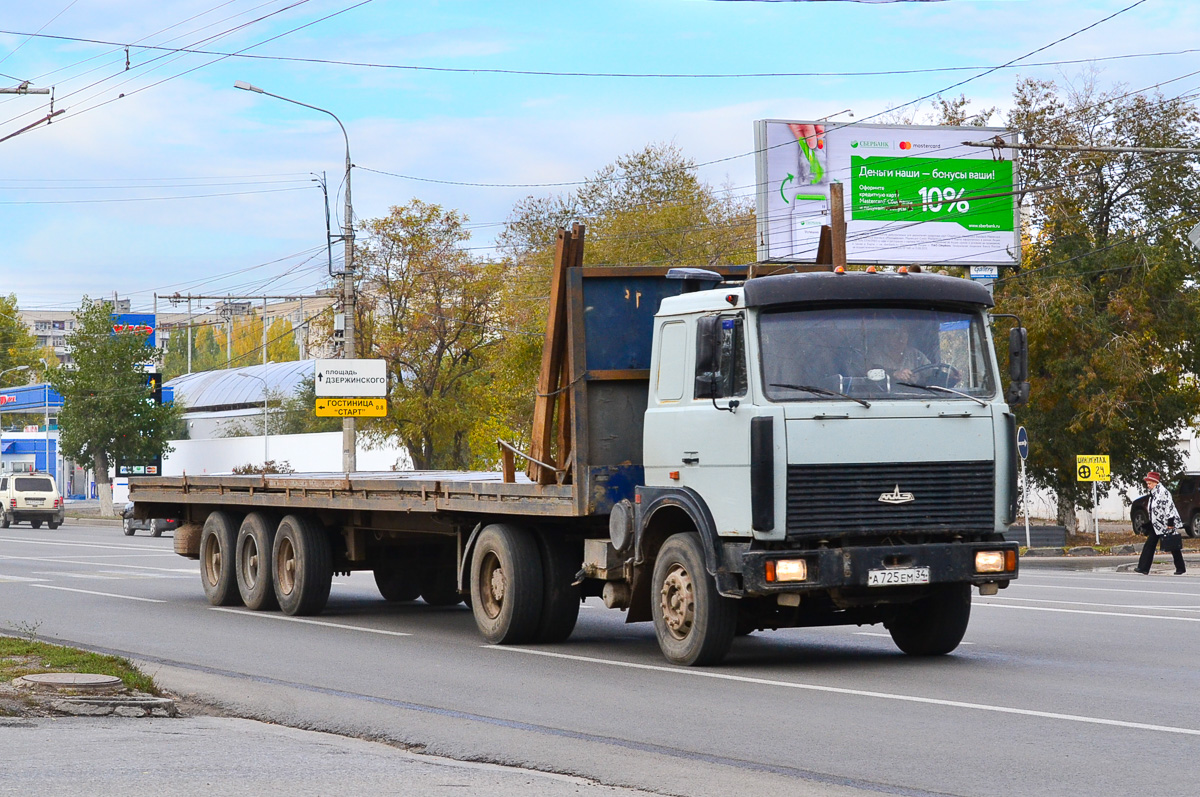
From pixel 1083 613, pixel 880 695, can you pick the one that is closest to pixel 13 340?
pixel 1083 613

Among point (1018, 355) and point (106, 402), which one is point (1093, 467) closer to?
point (1018, 355)

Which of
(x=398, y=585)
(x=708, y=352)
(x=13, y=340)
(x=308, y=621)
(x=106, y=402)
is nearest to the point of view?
(x=708, y=352)

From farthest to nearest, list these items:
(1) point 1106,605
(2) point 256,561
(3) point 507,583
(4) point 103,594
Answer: (4) point 103,594 → (2) point 256,561 → (1) point 1106,605 → (3) point 507,583

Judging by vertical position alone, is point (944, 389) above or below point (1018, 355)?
below

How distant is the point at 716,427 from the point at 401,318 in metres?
39.5

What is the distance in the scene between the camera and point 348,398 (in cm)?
3722

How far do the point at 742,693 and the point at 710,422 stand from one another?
1955mm

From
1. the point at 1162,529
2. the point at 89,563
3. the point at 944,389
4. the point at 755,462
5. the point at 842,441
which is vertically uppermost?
the point at 944,389

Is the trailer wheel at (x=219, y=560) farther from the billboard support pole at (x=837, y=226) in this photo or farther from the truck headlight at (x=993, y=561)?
the truck headlight at (x=993, y=561)

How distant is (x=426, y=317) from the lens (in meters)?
49.1

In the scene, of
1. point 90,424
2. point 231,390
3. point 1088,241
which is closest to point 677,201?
point 1088,241

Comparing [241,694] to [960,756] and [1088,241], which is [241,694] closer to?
[960,756]

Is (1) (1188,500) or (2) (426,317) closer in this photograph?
(1) (1188,500)

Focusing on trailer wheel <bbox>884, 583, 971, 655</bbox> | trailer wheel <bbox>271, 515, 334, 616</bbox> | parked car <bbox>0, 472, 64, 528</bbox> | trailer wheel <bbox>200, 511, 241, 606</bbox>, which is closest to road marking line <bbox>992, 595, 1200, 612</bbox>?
trailer wheel <bbox>884, 583, 971, 655</bbox>
